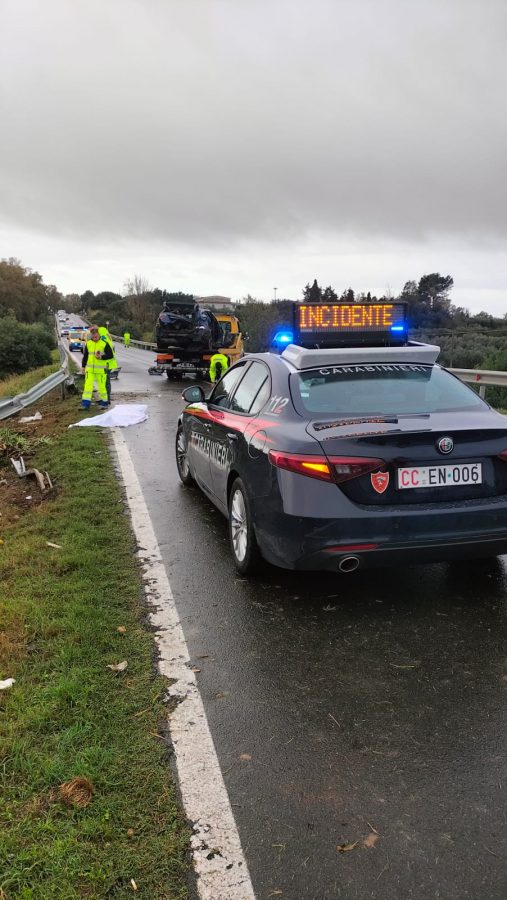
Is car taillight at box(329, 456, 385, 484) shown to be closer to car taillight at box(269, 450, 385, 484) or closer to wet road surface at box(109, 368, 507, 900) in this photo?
car taillight at box(269, 450, 385, 484)

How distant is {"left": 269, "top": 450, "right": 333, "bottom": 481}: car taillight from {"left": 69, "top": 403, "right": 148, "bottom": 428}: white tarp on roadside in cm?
817

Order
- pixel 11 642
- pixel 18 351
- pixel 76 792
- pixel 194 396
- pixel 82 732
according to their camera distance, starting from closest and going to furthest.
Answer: pixel 76 792 → pixel 82 732 → pixel 11 642 → pixel 194 396 → pixel 18 351

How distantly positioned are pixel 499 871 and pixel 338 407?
2596 millimetres

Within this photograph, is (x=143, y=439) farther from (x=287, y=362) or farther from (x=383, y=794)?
(x=383, y=794)

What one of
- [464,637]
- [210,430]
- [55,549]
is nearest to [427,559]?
[464,637]

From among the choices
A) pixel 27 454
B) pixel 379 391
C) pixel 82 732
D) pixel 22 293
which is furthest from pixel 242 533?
pixel 22 293

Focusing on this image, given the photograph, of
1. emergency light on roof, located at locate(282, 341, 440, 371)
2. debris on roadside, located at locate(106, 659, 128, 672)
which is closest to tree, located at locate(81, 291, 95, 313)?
emergency light on roof, located at locate(282, 341, 440, 371)

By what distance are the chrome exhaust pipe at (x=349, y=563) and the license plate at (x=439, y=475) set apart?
0.46 metres

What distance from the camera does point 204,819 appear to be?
7.47 ft

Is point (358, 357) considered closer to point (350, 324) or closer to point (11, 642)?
point (350, 324)

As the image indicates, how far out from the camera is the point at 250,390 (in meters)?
5.01

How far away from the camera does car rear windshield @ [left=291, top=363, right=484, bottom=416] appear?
4.06 meters

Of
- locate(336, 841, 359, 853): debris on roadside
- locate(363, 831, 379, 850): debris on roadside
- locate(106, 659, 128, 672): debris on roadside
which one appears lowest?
locate(363, 831, 379, 850): debris on roadside

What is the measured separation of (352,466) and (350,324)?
11.1 ft
